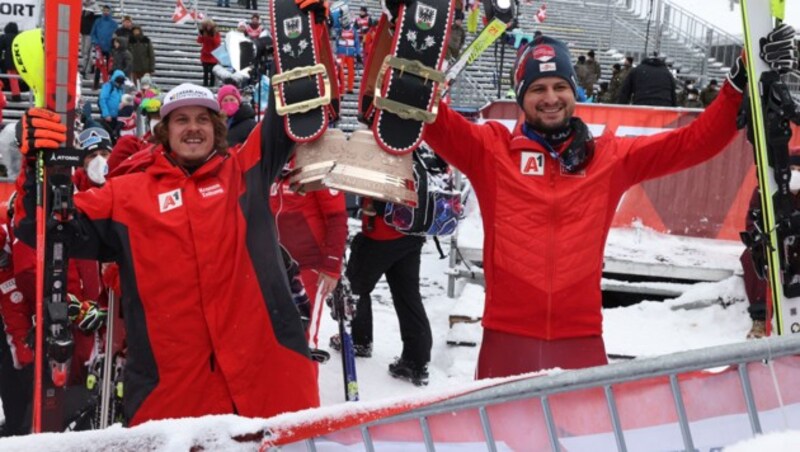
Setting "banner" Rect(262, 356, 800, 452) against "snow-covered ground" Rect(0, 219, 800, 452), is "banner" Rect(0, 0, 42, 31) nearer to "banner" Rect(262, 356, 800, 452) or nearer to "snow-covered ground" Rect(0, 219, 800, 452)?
"snow-covered ground" Rect(0, 219, 800, 452)

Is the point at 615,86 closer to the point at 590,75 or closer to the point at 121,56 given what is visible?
the point at 590,75

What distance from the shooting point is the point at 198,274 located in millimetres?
2793

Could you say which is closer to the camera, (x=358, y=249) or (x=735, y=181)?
(x=358, y=249)

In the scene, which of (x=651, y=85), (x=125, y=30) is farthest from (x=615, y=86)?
(x=125, y=30)

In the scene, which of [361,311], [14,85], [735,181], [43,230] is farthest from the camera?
[14,85]

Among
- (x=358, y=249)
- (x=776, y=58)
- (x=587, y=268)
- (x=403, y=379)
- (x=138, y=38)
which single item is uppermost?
(x=138, y=38)

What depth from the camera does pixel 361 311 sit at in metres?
6.12

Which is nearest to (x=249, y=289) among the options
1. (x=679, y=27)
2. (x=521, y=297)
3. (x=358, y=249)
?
(x=521, y=297)

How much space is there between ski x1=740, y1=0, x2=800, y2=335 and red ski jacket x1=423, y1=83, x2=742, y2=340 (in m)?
0.10

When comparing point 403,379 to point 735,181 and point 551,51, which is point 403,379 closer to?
point 551,51

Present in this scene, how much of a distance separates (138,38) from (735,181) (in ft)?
44.5

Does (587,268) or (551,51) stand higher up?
(551,51)

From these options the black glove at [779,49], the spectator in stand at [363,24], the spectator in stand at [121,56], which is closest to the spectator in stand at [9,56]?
the spectator in stand at [121,56]

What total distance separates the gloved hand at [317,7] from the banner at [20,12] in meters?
13.5
